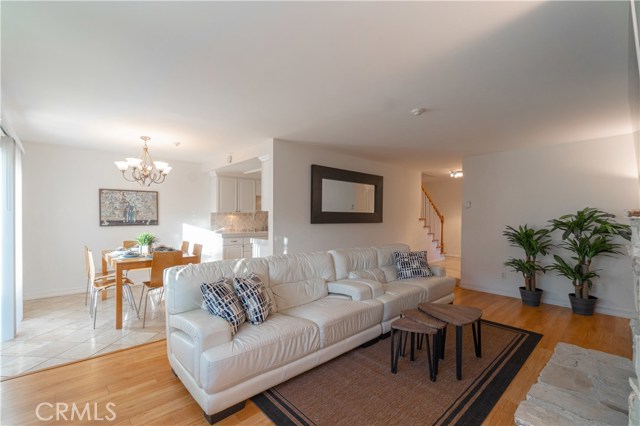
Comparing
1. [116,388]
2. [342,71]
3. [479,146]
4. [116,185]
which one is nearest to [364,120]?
[342,71]

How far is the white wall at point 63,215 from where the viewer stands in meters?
4.61

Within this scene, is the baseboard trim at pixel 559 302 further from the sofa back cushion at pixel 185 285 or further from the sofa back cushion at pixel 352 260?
the sofa back cushion at pixel 185 285

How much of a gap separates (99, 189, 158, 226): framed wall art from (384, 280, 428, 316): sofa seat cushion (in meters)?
4.77

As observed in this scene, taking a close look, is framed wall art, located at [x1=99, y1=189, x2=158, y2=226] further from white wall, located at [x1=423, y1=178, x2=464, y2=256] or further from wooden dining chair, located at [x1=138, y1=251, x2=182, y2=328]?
white wall, located at [x1=423, y1=178, x2=464, y2=256]

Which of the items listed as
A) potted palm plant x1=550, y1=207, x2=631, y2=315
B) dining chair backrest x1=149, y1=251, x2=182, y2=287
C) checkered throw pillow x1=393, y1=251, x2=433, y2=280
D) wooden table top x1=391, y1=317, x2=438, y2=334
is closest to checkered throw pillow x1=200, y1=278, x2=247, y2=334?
wooden table top x1=391, y1=317, x2=438, y2=334

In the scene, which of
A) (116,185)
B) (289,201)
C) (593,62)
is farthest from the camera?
(116,185)

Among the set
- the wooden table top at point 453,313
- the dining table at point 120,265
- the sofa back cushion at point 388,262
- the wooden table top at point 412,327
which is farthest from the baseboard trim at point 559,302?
the dining table at point 120,265

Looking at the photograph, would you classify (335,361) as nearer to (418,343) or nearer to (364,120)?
(418,343)

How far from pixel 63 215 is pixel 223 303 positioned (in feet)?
14.8

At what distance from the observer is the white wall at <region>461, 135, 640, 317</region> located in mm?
3998

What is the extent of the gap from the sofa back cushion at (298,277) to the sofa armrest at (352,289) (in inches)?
3.8

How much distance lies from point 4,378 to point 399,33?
402cm

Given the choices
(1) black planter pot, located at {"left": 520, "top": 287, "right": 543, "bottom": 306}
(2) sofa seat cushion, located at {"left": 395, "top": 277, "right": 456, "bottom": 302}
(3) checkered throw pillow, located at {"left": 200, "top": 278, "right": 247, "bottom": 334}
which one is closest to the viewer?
(3) checkered throw pillow, located at {"left": 200, "top": 278, "right": 247, "bottom": 334}

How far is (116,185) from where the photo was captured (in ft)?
17.5
